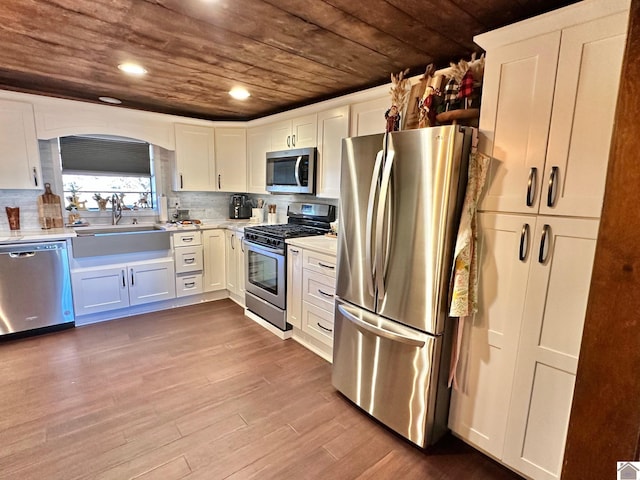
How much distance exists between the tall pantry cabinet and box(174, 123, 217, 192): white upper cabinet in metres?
3.33

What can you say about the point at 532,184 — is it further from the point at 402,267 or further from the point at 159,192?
the point at 159,192

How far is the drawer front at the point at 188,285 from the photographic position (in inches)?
149

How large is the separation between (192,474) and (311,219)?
2421 millimetres

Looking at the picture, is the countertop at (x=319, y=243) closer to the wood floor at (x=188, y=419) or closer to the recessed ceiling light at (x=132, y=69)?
the wood floor at (x=188, y=419)

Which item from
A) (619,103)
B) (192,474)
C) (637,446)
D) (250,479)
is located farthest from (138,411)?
(619,103)

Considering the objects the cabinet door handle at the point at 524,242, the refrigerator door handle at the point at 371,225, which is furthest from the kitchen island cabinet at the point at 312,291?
the cabinet door handle at the point at 524,242

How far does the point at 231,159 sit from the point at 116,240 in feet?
5.43

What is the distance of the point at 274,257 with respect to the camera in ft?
10.0

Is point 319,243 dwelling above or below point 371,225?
below

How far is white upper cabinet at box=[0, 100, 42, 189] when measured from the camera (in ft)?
9.56

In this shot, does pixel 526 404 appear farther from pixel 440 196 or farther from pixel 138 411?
pixel 138 411

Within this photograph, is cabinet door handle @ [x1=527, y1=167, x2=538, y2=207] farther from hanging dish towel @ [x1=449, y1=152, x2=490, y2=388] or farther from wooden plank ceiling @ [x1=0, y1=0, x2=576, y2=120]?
wooden plank ceiling @ [x1=0, y1=0, x2=576, y2=120]

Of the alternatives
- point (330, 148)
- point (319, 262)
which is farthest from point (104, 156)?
point (319, 262)

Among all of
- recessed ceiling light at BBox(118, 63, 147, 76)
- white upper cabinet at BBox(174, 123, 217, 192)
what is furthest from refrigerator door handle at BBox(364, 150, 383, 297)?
white upper cabinet at BBox(174, 123, 217, 192)
